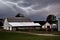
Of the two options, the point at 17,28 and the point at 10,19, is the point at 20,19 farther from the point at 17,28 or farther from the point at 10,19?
the point at 17,28

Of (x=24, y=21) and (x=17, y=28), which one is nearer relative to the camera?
(x=17, y=28)

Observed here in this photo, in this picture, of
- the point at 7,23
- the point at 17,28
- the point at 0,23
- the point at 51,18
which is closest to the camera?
the point at 17,28

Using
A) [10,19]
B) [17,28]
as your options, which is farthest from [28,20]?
[17,28]

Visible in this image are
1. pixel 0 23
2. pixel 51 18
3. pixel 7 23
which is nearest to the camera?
pixel 7 23

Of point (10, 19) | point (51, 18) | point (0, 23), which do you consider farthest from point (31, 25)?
point (51, 18)

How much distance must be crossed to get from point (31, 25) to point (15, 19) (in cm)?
1034

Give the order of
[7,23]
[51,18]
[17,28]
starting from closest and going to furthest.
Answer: [17,28] → [7,23] → [51,18]

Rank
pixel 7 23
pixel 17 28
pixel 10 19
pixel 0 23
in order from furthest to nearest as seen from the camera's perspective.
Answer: pixel 0 23 → pixel 10 19 → pixel 7 23 → pixel 17 28

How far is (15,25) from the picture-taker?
208 feet

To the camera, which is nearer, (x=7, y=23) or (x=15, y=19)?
(x=7, y=23)

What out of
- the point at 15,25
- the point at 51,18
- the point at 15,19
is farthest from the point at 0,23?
the point at 51,18

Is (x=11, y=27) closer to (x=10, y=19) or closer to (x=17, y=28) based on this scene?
(x=17, y=28)

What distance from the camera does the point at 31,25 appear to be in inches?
2579

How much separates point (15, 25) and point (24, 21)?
9256mm
